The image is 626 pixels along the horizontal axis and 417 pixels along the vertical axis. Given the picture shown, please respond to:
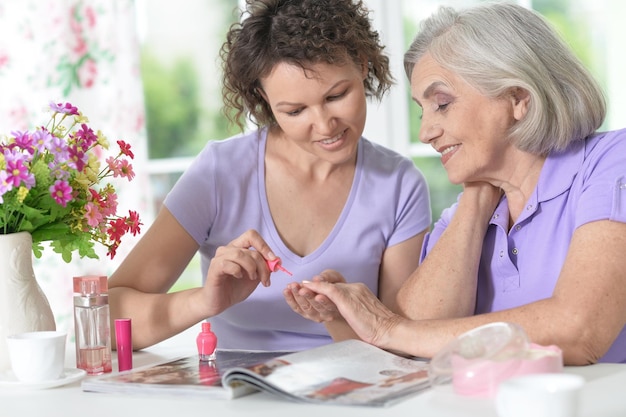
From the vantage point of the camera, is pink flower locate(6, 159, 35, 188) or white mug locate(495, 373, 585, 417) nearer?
white mug locate(495, 373, 585, 417)

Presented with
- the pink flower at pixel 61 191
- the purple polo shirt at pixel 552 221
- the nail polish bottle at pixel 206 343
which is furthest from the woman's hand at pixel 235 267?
the purple polo shirt at pixel 552 221

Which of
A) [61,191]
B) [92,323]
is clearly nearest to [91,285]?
[92,323]

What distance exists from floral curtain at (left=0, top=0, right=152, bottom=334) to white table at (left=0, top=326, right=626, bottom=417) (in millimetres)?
1967

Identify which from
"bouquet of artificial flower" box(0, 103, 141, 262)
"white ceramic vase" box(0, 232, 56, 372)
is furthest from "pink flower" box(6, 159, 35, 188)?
"white ceramic vase" box(0, 232, 56, 372)

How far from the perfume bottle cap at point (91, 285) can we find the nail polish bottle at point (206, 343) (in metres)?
0.19

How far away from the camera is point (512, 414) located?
43.3 inches

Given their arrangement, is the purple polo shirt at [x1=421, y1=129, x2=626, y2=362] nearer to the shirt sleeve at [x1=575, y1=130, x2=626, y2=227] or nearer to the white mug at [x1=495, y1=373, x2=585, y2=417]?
the shirt sleeve at [x1=575, y1=130, x2=626, y2=227]

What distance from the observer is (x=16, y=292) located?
155cm

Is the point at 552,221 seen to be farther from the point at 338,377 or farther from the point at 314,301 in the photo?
the point at 338,377

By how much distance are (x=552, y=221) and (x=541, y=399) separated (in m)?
0.70

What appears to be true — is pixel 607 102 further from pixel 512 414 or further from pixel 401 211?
pixel 512 414

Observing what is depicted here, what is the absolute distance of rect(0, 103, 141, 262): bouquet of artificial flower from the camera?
1487 millimetres

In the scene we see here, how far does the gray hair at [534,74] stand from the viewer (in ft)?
5.64

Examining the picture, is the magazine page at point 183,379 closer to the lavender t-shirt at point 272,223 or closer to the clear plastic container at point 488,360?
the clear plastic container at point 488,360
